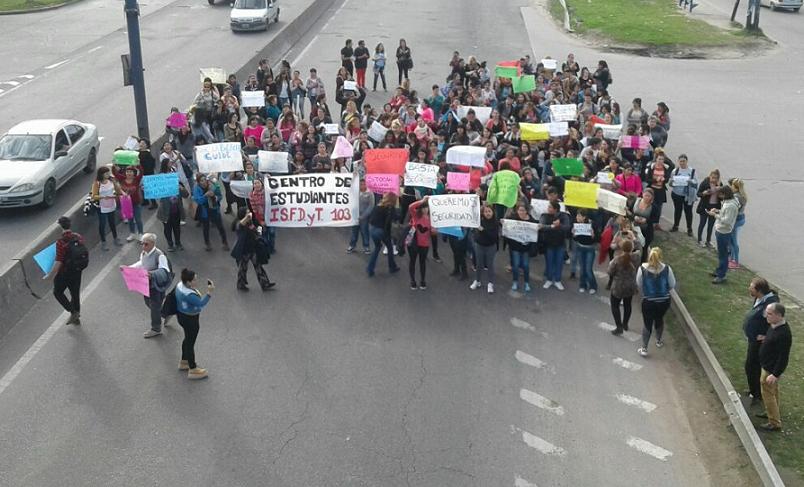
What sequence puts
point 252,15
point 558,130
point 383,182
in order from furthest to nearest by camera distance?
1. point 252,15
2. point 558,130
3. point 383,182

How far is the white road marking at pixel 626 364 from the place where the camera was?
1250 centimetres

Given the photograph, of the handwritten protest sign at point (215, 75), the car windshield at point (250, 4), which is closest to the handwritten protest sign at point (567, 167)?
the handwritten protest sign at point (215, 75)

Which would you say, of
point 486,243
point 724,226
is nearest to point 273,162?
point 486,243

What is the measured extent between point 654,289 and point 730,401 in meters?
1.99

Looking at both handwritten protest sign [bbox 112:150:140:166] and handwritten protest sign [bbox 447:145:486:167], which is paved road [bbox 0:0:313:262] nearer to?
handwritten protest sign [bbox 112:150:140:166]

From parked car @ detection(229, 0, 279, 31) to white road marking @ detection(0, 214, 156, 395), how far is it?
23953mm

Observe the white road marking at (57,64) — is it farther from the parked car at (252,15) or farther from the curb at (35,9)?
the curb at (35,9)

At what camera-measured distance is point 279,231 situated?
17.2 metres

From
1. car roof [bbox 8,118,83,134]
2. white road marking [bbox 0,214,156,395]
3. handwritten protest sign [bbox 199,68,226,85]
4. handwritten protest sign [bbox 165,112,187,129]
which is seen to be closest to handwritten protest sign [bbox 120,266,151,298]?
white road marking [bbox 0,214,156,395]

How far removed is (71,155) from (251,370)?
9554mm

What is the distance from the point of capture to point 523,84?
2292 cm

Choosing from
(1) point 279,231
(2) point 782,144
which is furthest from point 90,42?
(2) point 782,144

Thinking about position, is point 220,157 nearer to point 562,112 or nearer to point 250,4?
point 562,112

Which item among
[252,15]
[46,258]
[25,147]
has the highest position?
[252,15]
